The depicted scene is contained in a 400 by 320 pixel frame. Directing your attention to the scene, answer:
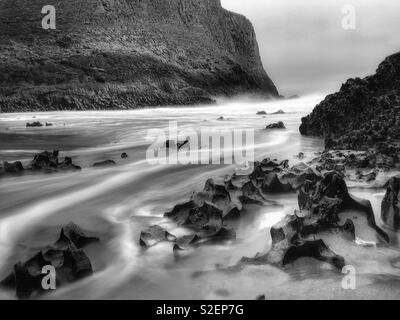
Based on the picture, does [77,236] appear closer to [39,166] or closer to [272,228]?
[272,228]

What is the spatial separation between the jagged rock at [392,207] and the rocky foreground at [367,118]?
0.80 meters

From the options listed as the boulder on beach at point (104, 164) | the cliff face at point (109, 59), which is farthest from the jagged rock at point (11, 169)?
the cliff face at point (109, 59)

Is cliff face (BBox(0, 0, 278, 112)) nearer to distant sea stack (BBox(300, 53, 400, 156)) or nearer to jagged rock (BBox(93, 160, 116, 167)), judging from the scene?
jagged rock (BBox(93, 160, 116, 167))

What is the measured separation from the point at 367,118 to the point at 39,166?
3284 millimetres

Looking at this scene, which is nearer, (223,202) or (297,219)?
(297,219)

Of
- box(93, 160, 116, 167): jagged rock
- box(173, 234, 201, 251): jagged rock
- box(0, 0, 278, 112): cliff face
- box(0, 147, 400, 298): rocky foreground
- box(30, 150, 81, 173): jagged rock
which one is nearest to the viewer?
box(0, 147, 400, 298): rocky foreground

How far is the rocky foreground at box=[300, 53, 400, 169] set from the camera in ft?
10.8

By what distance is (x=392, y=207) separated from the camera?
2.17 metres

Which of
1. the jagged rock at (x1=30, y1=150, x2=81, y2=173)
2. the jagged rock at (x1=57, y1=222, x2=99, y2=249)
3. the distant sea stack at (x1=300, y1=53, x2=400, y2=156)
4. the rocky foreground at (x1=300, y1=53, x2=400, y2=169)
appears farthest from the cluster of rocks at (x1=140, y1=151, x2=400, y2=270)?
the jagged rock at (x1=30, y1=150, x2=81, y2=173)

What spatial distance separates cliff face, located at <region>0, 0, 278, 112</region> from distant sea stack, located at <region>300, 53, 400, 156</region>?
52.4 ft

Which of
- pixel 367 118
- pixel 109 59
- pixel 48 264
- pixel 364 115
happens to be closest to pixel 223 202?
pixel 48 264

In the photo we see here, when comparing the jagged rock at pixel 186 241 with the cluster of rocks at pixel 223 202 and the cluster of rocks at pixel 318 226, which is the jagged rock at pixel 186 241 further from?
the cluster of rocks at pixel 318 226

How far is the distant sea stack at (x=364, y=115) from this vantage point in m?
3.67
